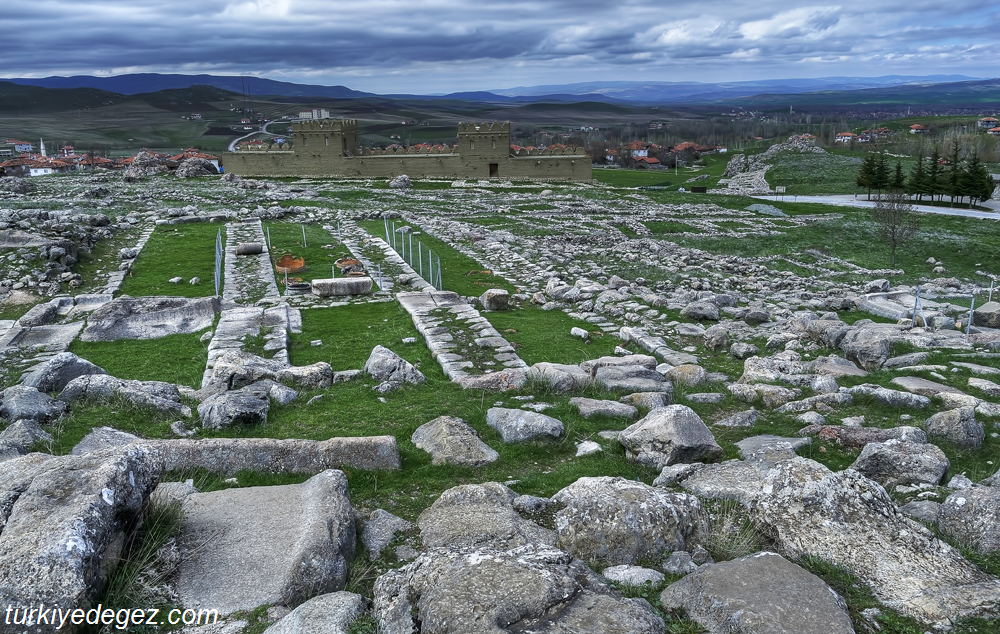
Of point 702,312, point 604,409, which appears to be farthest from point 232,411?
point 702,312

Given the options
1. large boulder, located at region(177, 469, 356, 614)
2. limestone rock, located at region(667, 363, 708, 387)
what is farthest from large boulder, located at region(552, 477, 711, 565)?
limestone rock, located at region(667, 363, 708, 387)

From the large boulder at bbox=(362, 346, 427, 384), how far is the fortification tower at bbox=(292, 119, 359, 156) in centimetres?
4776

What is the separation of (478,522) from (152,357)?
9.87 m

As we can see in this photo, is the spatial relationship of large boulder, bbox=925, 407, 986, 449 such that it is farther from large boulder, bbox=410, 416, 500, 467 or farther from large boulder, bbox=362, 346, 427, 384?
A: large boulder, bbox=362, 346, 427, 384

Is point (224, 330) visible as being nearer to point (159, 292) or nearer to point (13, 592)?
point (159, 292)

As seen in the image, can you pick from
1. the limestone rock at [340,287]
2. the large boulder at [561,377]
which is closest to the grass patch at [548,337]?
the large boulder at [561,377]

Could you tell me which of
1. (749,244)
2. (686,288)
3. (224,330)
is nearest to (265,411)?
(224,330)

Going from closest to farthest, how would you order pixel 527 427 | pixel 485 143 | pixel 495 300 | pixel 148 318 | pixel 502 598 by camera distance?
pixel 502 598 < pixel 527 427 < pixel 148 318 < pixel 495 300 < pixel 485 143

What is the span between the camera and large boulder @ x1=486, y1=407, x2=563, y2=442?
8672mm

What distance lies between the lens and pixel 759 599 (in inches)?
176

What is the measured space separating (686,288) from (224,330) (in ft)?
44.2

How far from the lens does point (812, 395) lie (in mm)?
10445

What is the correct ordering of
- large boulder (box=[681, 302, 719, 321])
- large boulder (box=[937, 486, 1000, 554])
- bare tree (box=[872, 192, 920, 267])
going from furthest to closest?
1. bare tree (box=[872, 192, 920, 267])
2. large boulder (box=[681, 302, 719, 321])
3. large boulder (box=[937, 486, 1000, 554])

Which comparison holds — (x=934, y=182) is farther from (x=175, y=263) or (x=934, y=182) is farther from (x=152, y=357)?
(x=152, y=357)
